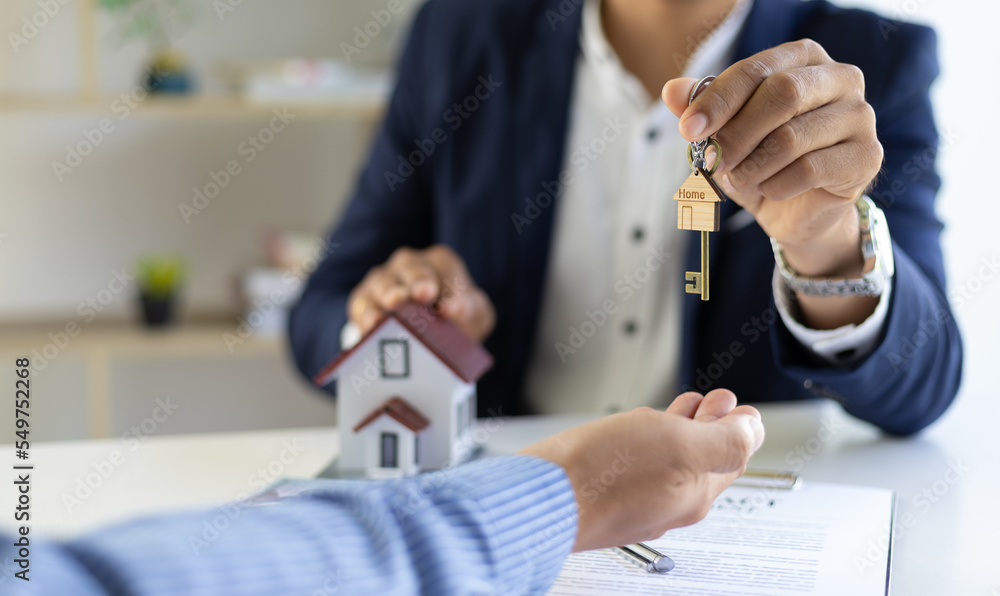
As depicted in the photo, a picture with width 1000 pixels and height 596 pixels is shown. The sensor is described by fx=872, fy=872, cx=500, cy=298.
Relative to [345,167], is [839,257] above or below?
below

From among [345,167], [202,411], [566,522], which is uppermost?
[345,167]

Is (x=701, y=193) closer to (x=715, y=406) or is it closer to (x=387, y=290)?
(x=715, y=406)

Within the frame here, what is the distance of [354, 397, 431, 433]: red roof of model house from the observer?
0.68 meters

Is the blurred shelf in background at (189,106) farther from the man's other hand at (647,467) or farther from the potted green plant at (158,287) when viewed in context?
the man's other hand at (647,467)

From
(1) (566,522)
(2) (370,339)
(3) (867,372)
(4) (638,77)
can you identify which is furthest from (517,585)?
(4) (638,77)

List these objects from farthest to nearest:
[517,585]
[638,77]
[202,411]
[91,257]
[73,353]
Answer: [202,411] < [91,257] < [73,353] < [638,77] < [517,585]

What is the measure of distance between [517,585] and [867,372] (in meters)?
0.42

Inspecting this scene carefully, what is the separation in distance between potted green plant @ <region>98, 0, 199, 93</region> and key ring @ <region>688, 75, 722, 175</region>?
→ 5.13 feet

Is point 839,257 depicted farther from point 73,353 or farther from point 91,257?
point 91,257

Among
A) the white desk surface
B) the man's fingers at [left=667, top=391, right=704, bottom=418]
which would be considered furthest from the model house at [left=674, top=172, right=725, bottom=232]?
the white desk surface

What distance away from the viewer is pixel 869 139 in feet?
1.61

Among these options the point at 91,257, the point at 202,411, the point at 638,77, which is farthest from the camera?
the point at 202,411

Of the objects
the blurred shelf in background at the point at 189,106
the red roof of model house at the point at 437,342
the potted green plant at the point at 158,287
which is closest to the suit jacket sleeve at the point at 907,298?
the red roof of model house at the point at 437,342

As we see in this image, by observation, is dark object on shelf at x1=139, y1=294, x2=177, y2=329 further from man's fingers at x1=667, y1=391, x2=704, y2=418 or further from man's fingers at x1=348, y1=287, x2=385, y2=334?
man's fingers at x1=667, y1=391, x2=704, y2=418
